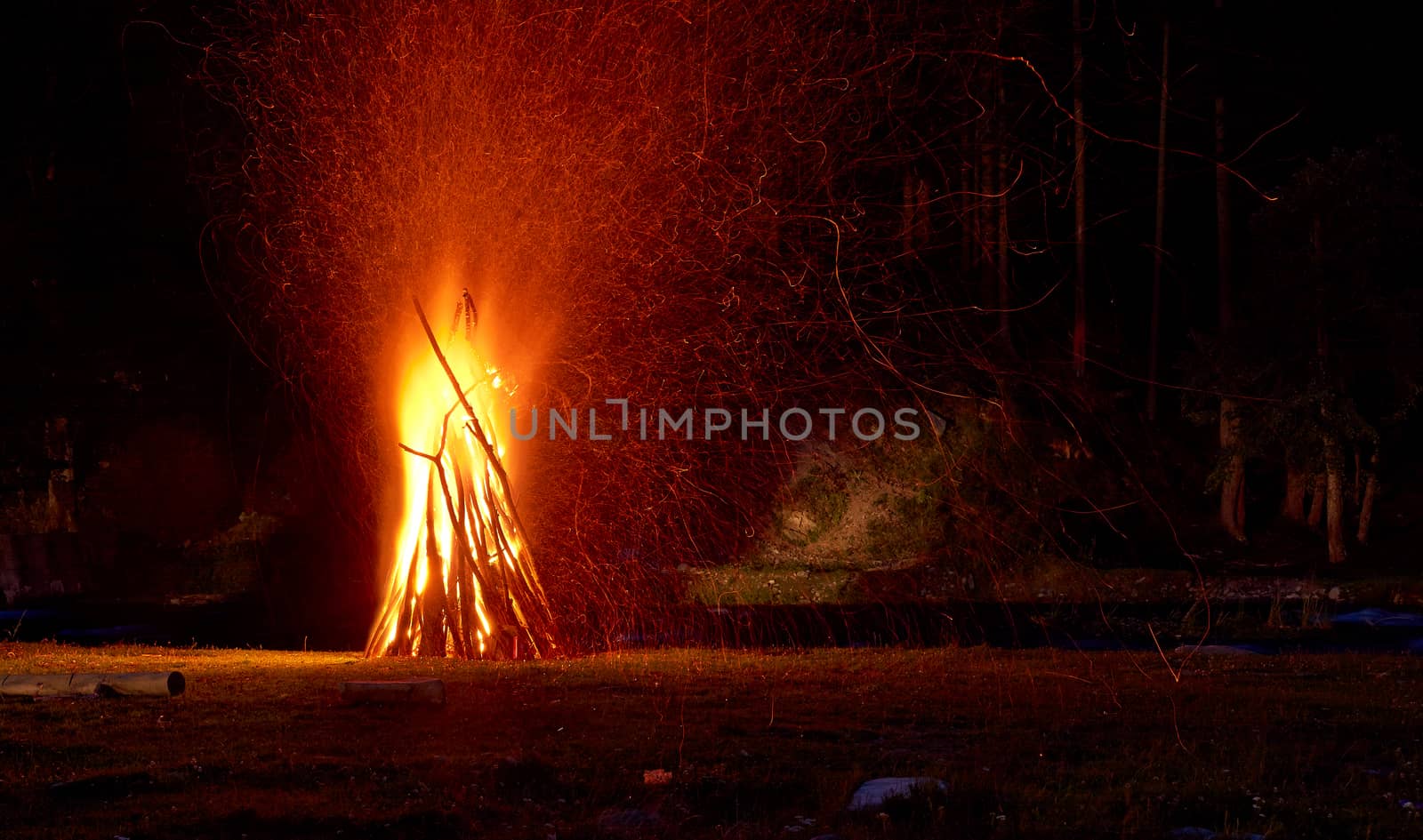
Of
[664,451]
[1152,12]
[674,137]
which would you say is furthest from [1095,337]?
[674,137]

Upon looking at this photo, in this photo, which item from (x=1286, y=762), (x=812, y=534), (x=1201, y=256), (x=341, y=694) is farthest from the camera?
(x=1201, y=256)

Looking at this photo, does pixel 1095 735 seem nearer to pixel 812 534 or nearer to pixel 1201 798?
pixel 1201 798

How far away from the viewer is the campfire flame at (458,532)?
12.5 metres

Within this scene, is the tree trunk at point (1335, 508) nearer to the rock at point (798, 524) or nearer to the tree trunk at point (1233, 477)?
the tree trunk at point (1233, 477)

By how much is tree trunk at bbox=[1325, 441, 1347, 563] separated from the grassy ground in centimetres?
1813

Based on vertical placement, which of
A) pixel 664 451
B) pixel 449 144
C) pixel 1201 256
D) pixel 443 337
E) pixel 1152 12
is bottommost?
pixel 664 451

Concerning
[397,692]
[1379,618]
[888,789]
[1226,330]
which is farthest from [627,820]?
[1226,330]

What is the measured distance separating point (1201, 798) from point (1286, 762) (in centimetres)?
104

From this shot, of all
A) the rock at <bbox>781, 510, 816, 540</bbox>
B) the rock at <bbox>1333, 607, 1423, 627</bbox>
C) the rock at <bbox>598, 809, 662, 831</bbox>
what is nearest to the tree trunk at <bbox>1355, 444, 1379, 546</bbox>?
the rock at <bbox>1333, 607, 1423, 627</bbox>

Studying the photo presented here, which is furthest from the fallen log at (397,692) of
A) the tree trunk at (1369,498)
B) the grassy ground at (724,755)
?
the tree trunk at (1369,498)

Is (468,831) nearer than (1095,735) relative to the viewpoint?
Yes

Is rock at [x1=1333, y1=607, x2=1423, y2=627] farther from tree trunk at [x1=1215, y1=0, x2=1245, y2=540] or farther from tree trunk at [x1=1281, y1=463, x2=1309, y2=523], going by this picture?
tree trunk at [x1=1281, y1=463, x2=1309, y2=523]

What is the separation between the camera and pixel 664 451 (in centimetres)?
1538

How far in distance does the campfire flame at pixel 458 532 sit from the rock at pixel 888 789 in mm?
6422
